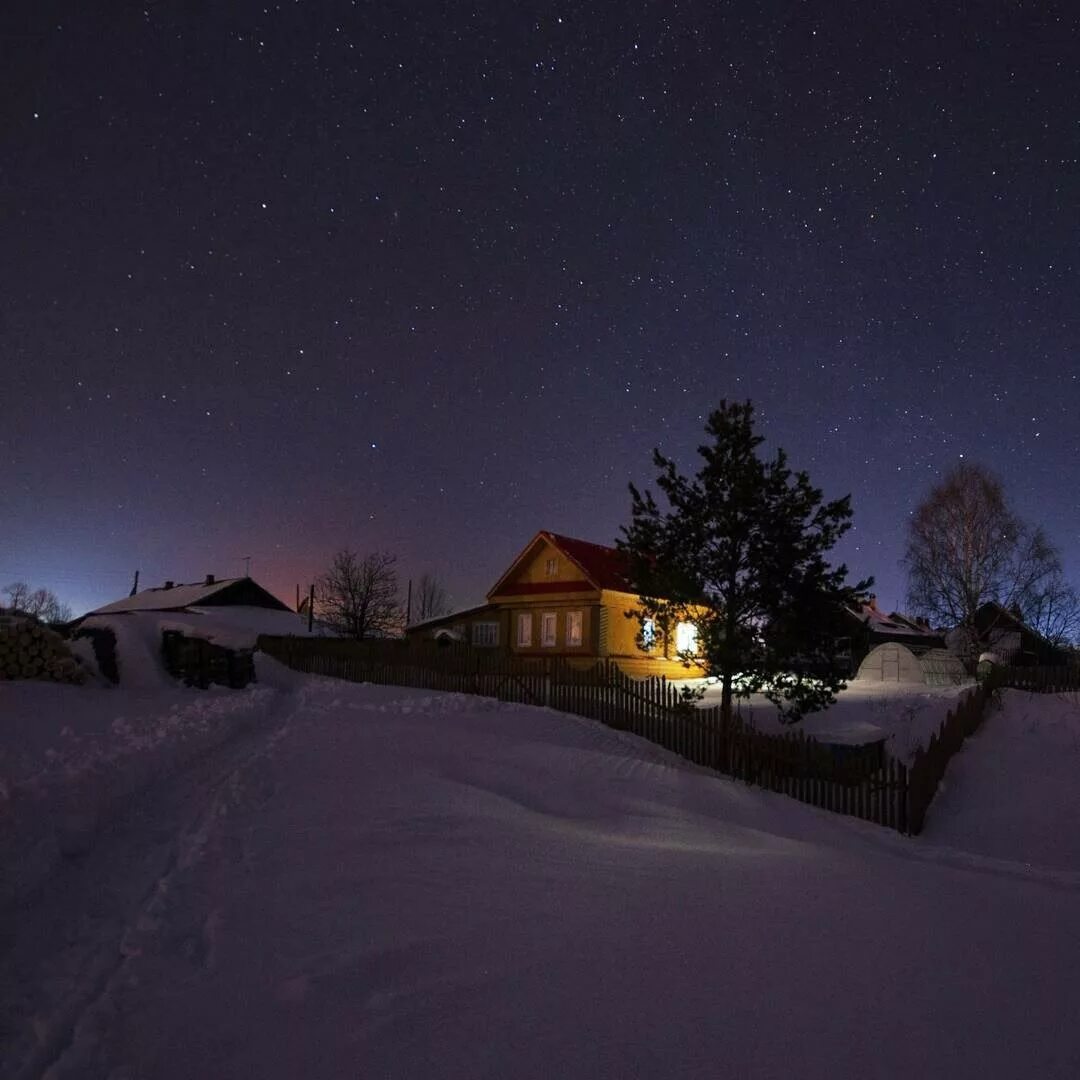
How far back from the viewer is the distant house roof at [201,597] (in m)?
50.8

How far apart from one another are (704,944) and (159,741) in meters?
10.5

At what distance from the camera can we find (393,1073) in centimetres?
291

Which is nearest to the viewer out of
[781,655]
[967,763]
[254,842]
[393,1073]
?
[393,1073]

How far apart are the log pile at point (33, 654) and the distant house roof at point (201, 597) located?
30.7 metres

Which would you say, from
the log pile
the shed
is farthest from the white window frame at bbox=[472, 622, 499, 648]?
the log pile

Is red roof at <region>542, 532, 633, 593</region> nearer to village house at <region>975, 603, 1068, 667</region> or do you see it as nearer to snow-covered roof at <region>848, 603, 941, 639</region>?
village house at <region>975, 603, 1068, 667</region>

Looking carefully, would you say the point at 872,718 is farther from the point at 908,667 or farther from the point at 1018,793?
the point at 908,667

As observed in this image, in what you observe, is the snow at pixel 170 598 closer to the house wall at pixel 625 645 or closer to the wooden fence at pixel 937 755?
the house wall at pixel 625 645

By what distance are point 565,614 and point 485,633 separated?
5.29 metres

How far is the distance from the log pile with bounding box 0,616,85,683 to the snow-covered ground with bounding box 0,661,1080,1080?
40.6 feet

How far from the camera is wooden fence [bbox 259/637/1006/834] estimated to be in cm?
1161

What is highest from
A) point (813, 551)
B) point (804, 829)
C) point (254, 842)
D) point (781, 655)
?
point (813, 551)

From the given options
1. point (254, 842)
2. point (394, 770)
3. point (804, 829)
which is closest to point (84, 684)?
point (394, 770)

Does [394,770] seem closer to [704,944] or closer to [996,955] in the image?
[704,944]
